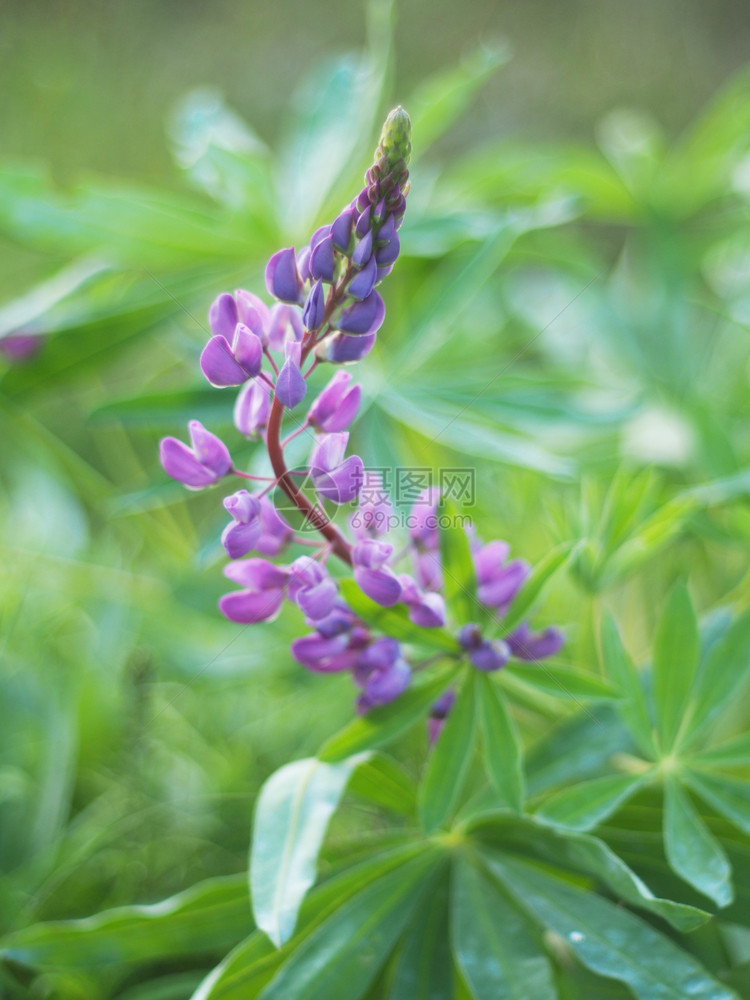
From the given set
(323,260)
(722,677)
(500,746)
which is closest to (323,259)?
(323,260)

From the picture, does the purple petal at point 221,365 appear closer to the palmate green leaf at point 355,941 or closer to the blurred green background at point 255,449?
the blurred green background at point 255,449

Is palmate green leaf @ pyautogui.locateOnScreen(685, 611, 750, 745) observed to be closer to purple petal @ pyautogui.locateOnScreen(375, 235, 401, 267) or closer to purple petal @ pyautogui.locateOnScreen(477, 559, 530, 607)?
purple petal @ pyautogui.locateOnScreen(477, 559, 530, 607)

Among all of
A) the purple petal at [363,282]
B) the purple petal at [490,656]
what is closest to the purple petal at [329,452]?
the purple petal at [363,282]

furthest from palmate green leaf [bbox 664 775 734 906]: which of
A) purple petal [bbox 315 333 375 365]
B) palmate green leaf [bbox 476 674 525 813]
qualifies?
purple petal [bbox 315 333 375 365]

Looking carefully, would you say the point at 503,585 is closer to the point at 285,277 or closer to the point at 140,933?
the point at 285,277

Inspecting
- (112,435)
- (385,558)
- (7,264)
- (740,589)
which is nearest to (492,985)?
(385,558)
